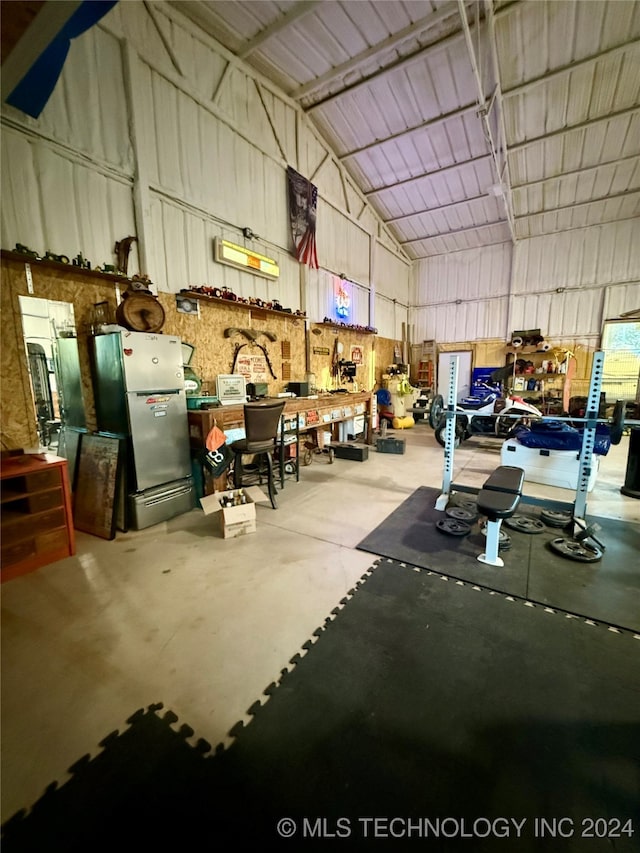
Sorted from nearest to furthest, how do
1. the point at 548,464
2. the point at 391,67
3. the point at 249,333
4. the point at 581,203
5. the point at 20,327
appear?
the point at 20,327, the point at 548,464, the point at 249,333, the point at 391,67, the point at 581,203

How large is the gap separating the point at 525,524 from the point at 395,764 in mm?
2484

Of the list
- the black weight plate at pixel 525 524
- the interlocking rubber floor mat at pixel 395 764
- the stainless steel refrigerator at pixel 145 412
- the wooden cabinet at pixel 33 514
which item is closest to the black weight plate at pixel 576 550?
the black weight plate at pixel 525 524

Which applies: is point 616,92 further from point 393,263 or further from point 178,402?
point 178,402

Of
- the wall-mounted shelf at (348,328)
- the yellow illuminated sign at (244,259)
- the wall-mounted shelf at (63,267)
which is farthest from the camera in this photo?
the wall-mounted shelf at (348,328)

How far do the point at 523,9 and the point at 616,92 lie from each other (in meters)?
2.22

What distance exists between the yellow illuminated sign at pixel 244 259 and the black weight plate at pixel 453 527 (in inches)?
Answer: 166

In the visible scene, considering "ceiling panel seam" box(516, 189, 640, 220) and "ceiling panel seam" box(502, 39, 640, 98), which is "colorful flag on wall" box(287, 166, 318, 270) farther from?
"ceiling panel seam" box(516, 189, 640, 220)

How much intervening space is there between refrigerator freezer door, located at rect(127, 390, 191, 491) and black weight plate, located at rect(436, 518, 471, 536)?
8.54 ft

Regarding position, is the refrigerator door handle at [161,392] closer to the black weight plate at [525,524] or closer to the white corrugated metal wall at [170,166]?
the white corrugated metal wall at [170,166]

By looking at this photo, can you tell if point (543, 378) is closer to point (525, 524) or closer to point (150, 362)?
point (525, 524)

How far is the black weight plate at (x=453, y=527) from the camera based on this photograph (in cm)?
292

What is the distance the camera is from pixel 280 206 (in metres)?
5.45

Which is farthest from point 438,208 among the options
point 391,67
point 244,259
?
point 244,259

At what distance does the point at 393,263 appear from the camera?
9531mm
